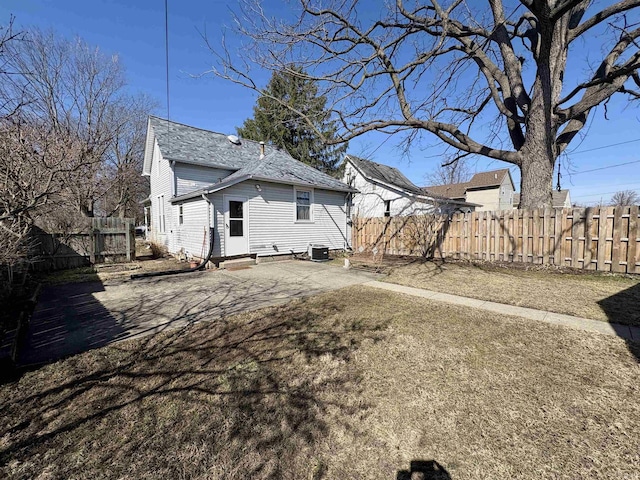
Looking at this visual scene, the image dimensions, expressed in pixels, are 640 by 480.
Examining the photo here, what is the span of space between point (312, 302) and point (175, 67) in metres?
6.68

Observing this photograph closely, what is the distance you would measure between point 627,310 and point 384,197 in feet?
46.4

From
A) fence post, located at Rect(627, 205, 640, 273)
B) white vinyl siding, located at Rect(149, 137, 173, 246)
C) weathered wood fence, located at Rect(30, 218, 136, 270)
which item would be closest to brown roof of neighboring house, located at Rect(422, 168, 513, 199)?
fence post, located at Rect(627, 205, 640, 273)

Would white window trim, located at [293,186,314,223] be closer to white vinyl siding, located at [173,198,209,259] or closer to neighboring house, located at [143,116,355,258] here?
neighboring house, located at [143,116,355,258]

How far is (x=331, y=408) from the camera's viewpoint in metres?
2.41

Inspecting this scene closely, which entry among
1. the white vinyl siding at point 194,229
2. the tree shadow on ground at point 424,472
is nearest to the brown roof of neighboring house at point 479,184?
the white vinyl siding at point 194,229

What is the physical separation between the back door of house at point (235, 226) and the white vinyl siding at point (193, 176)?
3772 mm

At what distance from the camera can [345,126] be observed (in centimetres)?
845

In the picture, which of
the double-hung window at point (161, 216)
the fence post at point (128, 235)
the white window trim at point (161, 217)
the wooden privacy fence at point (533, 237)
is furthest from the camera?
the double-hung window at point (161, 216)

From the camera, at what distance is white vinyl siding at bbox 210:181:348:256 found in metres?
10.4

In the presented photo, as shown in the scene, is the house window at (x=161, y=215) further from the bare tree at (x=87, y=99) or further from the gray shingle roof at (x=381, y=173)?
the gray shingle roof at (x=381, y=173)

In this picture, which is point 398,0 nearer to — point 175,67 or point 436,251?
point 175,67

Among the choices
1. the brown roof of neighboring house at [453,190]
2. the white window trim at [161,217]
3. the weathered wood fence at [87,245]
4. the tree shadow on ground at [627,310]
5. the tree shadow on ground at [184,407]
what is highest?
the brown roof of neighboring house at [453,190]

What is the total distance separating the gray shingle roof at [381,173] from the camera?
18522 mm

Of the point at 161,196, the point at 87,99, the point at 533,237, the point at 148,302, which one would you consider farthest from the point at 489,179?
the point at 87,99
